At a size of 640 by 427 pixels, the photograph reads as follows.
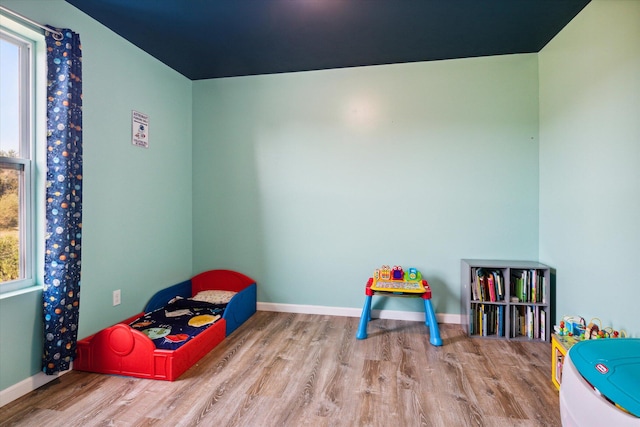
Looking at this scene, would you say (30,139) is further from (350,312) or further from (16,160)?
(350,312)

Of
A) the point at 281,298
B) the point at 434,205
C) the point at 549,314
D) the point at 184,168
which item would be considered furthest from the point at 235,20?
the point at 549,314

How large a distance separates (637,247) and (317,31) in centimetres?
233

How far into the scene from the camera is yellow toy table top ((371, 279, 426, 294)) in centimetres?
239

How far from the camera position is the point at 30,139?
1797 mm

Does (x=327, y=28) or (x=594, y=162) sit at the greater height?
(x=327, y=28)

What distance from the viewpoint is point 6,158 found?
1.68 meters

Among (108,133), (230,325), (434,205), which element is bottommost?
(230,325)

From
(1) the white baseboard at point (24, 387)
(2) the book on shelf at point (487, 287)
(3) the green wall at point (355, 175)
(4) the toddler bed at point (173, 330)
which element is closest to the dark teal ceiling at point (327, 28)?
(3) the green wall at point (355, 175)

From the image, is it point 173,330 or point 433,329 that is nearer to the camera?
point 173,330

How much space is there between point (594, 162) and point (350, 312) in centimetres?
214

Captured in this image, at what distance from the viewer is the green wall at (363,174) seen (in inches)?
104

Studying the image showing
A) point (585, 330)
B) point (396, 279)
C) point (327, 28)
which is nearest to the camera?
point (585, 330)

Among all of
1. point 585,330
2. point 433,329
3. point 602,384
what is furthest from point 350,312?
point 602,384

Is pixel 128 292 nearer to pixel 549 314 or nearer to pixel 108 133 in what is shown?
pixel 108 133
